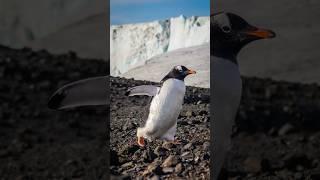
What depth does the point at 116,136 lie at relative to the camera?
607 cm

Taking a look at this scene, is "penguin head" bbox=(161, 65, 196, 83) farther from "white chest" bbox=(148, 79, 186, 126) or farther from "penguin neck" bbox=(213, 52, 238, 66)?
"penguin neck" bbox=(213, 52, 238, 66)

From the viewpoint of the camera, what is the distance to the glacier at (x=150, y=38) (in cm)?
603

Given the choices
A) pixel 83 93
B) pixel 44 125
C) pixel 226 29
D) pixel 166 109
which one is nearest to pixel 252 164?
pixel 166 109

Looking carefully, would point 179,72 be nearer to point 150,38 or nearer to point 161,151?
point 150,38

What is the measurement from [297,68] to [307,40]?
22 cm

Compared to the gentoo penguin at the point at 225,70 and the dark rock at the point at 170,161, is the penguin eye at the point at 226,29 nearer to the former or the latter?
the gentoo penguin at the point at 225,70

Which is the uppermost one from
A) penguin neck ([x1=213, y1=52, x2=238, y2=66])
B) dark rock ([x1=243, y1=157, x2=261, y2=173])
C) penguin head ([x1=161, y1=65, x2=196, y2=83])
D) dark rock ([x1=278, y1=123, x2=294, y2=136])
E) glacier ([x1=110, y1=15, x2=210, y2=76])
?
glacier ([x1=110, y1=15, x2=210, y2=76])

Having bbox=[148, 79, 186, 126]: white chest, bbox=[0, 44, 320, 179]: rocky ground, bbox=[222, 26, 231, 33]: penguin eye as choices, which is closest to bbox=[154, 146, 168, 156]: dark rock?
bbox=[0, 44, 320, 179]: rocky ground

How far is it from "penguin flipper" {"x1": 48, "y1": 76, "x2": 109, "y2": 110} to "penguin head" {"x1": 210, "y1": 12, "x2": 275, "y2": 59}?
0.84 metres

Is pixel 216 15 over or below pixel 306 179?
over

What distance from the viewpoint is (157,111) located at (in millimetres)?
6066

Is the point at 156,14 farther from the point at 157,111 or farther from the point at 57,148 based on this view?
the point at 57,148

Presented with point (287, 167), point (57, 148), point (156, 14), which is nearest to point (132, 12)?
point (156, 14)

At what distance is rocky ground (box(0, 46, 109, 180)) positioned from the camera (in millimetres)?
6062
